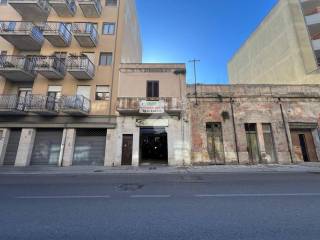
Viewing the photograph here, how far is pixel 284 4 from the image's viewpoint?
2214 cm

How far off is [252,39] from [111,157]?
28.4 meters

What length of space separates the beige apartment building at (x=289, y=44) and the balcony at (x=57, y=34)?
2486 cm

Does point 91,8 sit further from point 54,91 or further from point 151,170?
point 151,170

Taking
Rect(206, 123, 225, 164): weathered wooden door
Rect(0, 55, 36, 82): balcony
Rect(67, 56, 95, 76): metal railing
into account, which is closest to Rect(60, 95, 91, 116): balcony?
Rect(67, 56, 95, 76): metal railing

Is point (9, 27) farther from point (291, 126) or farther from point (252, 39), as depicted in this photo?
point (252, 39)

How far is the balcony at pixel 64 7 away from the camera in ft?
56.1

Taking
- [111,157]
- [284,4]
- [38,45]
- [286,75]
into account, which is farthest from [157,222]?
[284,4]

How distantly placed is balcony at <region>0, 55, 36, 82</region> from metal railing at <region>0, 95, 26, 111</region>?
2.17 m

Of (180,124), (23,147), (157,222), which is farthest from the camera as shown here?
(180,124)

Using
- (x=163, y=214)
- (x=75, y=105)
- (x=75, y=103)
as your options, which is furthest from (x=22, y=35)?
(x=163, y=214)

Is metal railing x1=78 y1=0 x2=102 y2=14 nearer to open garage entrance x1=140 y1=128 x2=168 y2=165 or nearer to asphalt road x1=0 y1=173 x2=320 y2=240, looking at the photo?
open garage entrance x1=140 y1=128 x2=168 y2=165

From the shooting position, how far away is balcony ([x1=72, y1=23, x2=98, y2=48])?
54.5 feet

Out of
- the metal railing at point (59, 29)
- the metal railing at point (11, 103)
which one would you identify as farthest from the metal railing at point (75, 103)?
the metal railing at point (59, 29)

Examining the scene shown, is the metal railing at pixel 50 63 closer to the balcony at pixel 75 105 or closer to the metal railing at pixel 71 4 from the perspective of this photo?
the balcony at pixel 75 105
